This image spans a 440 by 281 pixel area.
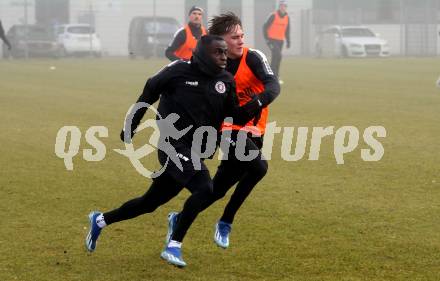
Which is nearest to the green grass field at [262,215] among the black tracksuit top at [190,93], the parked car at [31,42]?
the black tracksuit top at [190,93]

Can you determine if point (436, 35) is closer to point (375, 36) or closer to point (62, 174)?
point (375, 36)

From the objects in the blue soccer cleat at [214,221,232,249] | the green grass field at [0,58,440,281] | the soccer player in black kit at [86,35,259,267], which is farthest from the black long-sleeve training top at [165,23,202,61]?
the soccer player in black kit at [86,35,259,267]

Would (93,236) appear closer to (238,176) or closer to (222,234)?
(222,234)

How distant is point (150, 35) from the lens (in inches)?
1752

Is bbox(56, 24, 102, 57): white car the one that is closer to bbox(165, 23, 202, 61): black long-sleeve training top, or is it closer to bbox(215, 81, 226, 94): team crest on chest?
bbox(165, 23, 202, 61): black long-sleeve training top

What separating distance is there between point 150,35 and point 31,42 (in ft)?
17.8

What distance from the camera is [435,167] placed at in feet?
36.2

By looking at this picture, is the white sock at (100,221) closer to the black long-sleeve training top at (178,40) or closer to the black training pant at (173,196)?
the black training pant at (173,196)

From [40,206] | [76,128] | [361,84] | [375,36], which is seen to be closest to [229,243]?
[40,206]

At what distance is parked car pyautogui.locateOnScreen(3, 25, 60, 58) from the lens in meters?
43.0

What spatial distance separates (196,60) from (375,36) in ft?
135

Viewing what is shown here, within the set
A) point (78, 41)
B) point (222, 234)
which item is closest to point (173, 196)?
point (222, 234)

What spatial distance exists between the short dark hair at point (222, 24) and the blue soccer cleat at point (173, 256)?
1.66 meters

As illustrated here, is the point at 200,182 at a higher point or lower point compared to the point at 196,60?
lower
